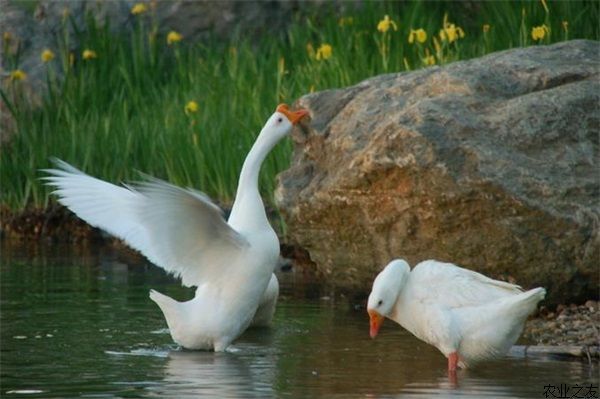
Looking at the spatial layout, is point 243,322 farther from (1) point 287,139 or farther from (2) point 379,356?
(1) point 287,139

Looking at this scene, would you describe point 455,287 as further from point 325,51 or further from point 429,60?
point 325,51

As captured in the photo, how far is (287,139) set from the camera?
10.9 meters

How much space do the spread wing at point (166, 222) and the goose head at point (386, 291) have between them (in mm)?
749

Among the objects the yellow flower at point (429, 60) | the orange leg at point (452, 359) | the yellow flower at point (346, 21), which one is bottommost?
the orange leg at point (452, 359)

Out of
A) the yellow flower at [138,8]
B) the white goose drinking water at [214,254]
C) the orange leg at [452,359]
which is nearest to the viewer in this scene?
the orange leg at [452,359]

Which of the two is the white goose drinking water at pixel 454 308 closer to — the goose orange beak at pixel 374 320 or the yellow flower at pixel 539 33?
the goose orange beak at pixel 374 320

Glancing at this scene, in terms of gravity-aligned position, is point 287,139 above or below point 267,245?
above

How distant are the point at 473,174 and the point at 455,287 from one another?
106cm

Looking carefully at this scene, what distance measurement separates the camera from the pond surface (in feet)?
21.1

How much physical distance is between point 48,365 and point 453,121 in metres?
2.68

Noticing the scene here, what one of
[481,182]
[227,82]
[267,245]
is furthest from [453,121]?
[227,82]

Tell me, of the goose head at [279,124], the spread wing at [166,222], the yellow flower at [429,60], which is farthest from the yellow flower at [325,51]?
the spread wing at [166,222]

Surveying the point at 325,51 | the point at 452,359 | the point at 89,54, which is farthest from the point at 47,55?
the point at 452,359

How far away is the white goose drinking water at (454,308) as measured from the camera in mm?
6898
